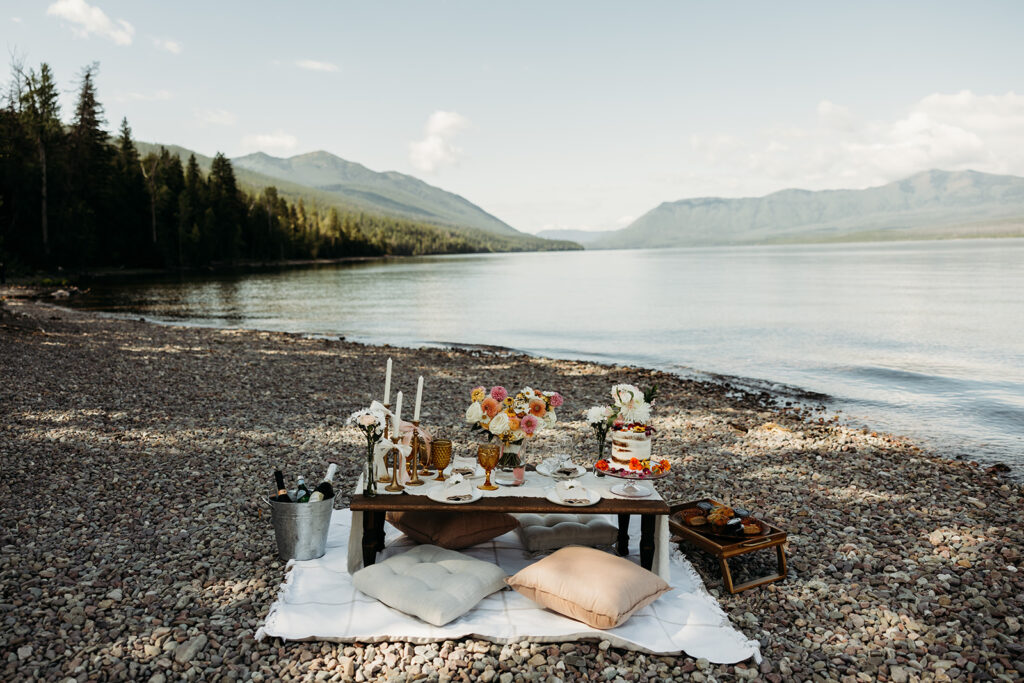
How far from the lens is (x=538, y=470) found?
6.12m

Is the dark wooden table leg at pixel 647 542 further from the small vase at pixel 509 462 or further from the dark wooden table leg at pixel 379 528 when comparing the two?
the dark wooden table leg at pixel 379 528

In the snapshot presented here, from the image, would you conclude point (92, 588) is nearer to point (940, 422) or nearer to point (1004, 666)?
point (1004, 666)

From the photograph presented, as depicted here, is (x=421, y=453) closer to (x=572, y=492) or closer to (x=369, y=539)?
(x=369, y=539)

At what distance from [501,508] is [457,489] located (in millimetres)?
459

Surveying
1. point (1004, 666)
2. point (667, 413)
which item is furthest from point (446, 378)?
point (1004, 666)

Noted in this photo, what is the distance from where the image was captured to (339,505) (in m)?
7.54

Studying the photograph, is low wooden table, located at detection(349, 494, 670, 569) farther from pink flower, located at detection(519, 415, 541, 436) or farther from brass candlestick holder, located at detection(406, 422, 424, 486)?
pink flower, located at detection(519, 415, 541, 436)

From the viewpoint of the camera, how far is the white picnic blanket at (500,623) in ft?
15.4

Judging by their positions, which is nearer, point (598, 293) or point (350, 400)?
point (350, 400)

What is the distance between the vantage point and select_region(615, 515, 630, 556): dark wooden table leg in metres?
6.22

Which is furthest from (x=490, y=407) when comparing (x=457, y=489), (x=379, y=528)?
(x=379, y=528)

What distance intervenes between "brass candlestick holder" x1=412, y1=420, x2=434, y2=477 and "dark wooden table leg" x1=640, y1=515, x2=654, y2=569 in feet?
6.75

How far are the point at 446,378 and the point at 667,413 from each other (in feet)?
20.1

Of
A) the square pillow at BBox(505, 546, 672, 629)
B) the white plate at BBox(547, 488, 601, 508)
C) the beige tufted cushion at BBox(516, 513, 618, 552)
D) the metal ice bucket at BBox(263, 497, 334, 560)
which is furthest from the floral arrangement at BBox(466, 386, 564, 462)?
the metal ice bucket at BBox(263, 497, 334, 560)
